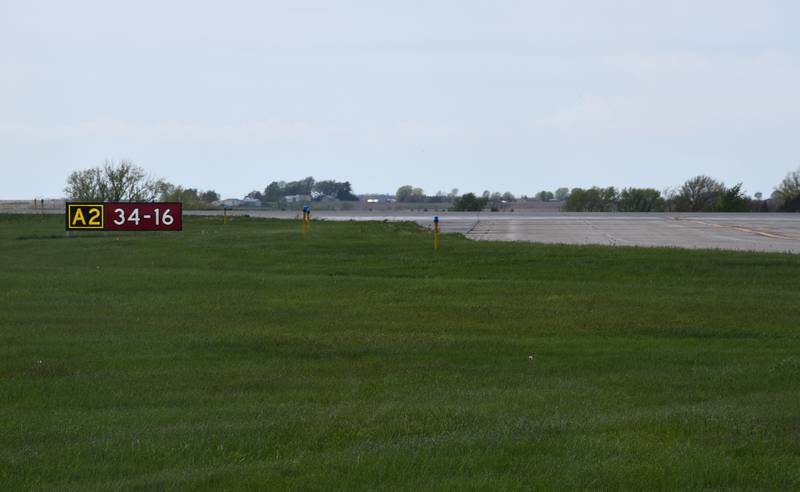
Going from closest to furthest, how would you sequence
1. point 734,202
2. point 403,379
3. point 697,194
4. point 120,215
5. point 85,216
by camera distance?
point 403,379
point 120,215
point 85,216
point 734,202
point 697,194

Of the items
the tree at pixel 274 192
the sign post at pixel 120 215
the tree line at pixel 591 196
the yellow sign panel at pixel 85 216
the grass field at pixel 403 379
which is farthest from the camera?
the tree at pixel 274 192

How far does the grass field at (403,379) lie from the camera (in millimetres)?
7047

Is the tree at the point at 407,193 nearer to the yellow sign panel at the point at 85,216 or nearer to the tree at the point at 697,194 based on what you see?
the tree at the point at 697,194

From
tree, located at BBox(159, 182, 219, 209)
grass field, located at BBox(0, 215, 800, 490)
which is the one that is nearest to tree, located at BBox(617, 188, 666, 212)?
tree, located at BBox(159, 182, 219, 209)

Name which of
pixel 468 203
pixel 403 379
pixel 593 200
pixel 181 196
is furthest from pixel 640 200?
pixel 403 379

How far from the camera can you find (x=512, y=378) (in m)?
10.5

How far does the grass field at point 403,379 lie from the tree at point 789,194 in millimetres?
60710

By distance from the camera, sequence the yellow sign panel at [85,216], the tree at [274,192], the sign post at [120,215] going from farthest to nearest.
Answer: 1. the tree at [274,192]
2. the sign post at [120,215]
3. the yellow sign panel at [85,216]

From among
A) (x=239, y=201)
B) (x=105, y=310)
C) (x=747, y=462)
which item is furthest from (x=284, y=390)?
(x=239, y=201)

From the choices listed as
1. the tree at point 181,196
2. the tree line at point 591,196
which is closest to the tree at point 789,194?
the tree line at point 591,196

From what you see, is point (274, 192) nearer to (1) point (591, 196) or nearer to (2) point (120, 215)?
(1) point (591, 196)

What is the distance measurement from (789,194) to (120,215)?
70.7 meters

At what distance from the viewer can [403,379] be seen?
10.4m

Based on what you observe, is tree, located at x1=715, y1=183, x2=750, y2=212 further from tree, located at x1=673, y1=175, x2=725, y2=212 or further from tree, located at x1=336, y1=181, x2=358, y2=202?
tree, located at x1=336, y1=181, x2=358, y2=202
